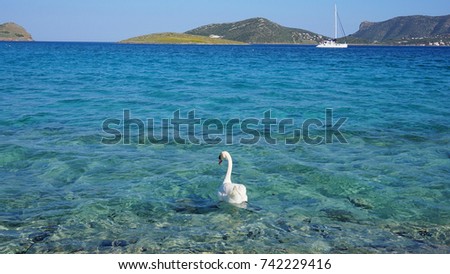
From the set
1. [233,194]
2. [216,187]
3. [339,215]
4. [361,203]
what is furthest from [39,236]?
[361,203]

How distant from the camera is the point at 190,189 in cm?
1027

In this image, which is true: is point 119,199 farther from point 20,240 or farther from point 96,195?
point 20,240

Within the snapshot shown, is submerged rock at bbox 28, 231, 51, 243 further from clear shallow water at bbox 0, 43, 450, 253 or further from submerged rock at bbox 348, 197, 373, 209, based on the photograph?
submerged rock at bbox 348, 197, 373, 209

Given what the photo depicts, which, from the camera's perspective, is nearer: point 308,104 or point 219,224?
point 219,224

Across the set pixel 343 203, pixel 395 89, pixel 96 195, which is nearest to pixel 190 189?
pixel 96 195

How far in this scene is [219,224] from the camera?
8.25 meters

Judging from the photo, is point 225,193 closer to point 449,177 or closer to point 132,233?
point 132,233

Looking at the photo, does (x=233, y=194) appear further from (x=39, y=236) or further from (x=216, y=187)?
(x=39, y=236)

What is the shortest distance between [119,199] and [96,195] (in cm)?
60

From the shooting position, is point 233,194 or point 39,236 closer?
point 39,236

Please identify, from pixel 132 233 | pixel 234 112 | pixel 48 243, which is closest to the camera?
pixel 48 243
